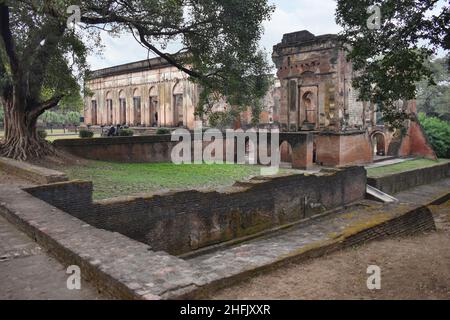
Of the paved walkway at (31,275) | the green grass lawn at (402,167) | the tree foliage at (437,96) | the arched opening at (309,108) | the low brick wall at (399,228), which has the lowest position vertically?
the low brick wall at (399,228)

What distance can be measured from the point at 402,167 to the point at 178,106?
14676mm

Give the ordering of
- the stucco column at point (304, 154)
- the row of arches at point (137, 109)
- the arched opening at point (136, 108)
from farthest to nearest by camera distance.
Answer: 1. the arched opening at point (136, 108)
2. the row of arches at point (137, 109)
3. the stucco column at point (304, 154)

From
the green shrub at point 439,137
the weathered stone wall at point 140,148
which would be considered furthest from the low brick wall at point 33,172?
the green shrub at point 439,137

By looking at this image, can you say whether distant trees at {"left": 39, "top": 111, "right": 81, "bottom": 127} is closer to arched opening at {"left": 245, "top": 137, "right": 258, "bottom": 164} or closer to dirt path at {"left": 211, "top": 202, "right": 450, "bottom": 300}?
arched opening at {"left": 245, "top": 137, "right": 258, "bottom": 164}

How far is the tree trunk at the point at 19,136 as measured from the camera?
13016 mm

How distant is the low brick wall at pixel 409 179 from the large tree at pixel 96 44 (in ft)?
23.0

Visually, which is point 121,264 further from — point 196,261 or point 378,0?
point 378,0

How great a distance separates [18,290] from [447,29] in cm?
817

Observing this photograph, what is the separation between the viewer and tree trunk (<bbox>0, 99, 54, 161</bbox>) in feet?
42.7

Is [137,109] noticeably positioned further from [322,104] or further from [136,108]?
[322,104]

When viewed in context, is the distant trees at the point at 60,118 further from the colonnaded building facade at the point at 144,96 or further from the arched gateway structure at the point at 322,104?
the arched gateway structure at the point at 322,104

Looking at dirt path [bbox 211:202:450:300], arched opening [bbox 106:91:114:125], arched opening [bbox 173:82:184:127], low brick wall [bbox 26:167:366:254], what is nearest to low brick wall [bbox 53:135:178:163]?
low brick wall [bbox 26:167:366:254]

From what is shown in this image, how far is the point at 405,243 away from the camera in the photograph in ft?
31.4

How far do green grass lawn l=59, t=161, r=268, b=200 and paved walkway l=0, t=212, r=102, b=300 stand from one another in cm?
432
